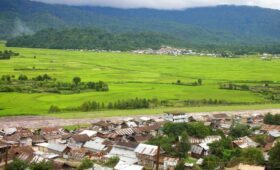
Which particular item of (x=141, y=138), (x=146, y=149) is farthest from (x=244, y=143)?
(x=141, y=138)

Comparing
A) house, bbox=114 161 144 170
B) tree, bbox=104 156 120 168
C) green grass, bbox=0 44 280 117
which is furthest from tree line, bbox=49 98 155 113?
house, bbox=114 161 144 170

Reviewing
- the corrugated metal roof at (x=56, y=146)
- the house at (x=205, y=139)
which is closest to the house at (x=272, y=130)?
the house at (x=205, y=139)

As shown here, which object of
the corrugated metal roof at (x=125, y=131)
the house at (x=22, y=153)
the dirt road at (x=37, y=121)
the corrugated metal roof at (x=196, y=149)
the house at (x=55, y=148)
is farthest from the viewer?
the dirt road at (x=37, y=121)

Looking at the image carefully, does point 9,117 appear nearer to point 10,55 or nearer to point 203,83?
point 203,83

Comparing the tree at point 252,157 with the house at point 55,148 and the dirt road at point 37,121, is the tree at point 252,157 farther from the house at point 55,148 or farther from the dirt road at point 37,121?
the dirt road at point 37,121

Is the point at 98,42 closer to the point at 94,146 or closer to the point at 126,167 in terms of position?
the point at 94,146

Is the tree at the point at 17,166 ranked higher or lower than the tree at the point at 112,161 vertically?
higher

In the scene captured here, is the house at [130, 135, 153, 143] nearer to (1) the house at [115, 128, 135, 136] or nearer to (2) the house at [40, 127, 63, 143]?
(1) the house at [115, 128, 135, 136]
